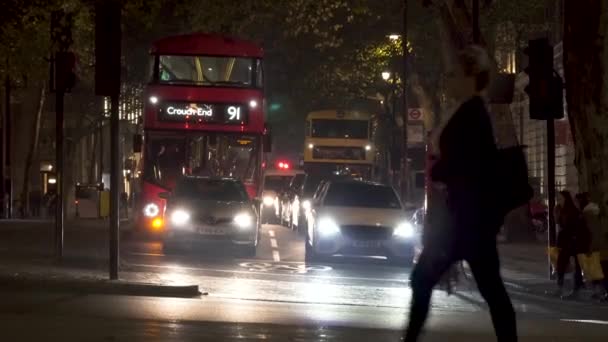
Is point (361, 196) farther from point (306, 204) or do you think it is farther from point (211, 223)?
point (306, 204)

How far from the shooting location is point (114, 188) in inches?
704

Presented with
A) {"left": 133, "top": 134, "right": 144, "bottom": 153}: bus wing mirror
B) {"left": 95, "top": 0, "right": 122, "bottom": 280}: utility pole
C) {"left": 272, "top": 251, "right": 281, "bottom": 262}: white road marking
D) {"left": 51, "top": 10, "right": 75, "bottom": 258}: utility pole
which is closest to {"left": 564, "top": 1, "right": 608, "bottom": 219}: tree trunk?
{"left": 272, "top": 251, "right": 281, "bottom": 262}: white road marking

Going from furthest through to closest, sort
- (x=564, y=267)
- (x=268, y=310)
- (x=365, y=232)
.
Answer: (x=365, y=232) < (x=564, y=267) < (x=268, y=310)

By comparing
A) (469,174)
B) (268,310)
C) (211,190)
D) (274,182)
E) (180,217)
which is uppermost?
(274,182)

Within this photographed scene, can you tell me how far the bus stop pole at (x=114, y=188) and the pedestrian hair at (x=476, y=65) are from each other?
982cm

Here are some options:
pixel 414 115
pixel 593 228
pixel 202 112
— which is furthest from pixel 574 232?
pixel 414 115

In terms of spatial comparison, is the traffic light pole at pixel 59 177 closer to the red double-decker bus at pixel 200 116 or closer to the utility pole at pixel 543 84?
the utility pole at pixel 543 84

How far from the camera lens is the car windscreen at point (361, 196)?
27.7 meters

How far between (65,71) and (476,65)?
13567mm

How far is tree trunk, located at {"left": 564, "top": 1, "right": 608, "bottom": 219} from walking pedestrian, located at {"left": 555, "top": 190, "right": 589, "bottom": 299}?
8.79 ft

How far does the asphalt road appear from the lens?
11570mm

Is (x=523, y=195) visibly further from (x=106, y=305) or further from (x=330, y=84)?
(x=330, y=84)

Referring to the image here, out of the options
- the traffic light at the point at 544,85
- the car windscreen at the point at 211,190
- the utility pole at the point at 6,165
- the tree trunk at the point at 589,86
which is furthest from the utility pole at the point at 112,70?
the utility pole at the point at 6,165

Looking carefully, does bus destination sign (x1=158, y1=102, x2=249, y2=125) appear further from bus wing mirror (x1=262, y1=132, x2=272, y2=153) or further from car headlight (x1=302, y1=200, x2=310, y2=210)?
car headlight (x1=302, y1=200, x2=310, y2=210)
